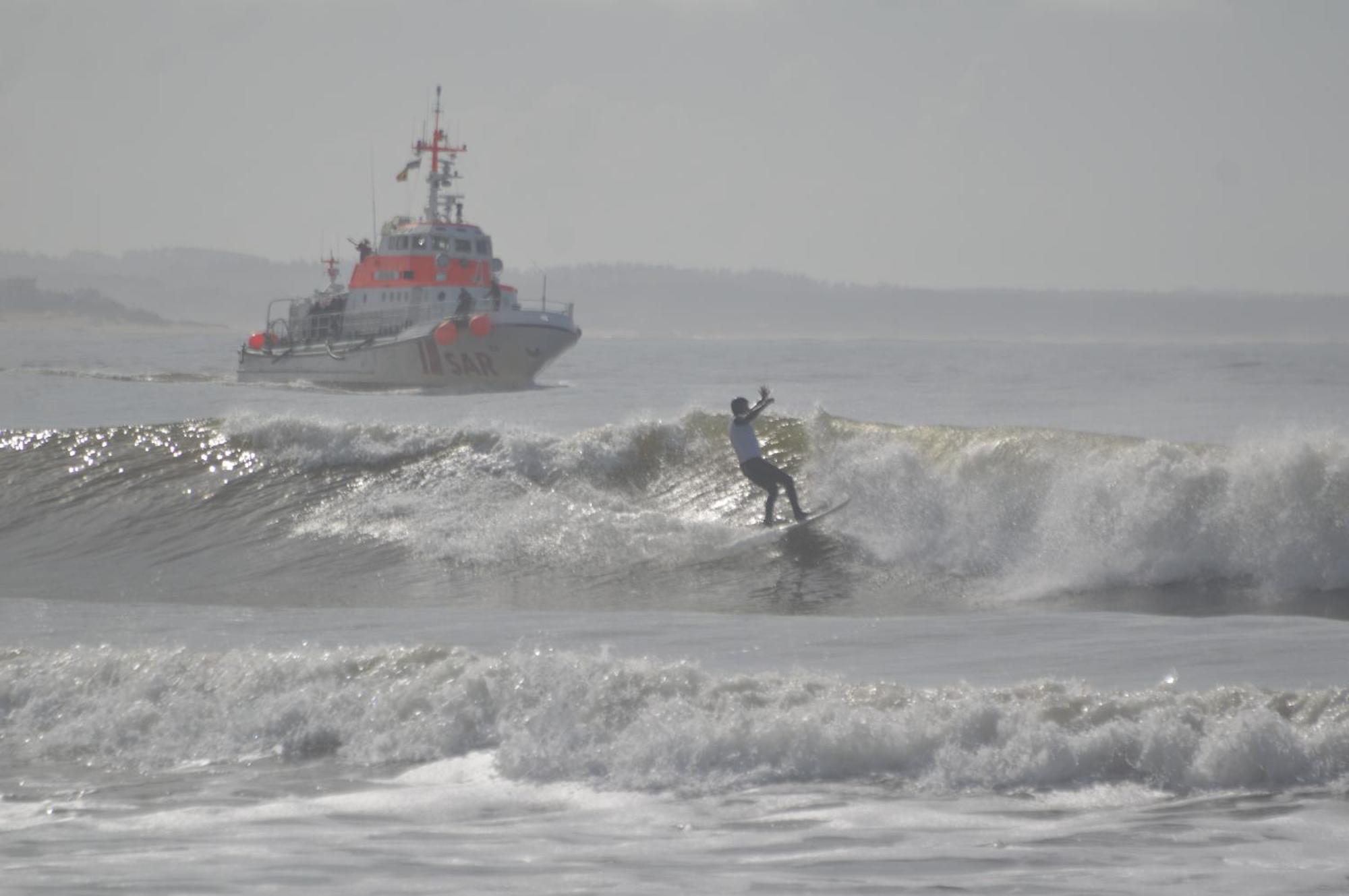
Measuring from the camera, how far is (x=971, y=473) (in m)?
14.1

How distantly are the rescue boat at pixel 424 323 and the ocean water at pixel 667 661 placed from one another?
19.8 m

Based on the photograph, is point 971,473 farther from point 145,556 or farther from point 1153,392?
point 1153,392

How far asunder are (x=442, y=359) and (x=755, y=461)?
88.4 feet

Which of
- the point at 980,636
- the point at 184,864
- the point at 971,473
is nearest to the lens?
the point at 184,864

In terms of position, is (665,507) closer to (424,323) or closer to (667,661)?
(667,661)

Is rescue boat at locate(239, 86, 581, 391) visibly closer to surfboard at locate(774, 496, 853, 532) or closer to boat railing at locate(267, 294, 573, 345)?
boat railing at locate(267, 294, 573, 345)

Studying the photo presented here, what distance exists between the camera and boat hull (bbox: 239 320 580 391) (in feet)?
131

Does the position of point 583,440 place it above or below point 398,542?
above

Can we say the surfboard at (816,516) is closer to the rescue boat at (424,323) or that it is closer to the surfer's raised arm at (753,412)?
the surfer's raised arm at (753,412)

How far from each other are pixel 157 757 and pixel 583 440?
955 centimetres

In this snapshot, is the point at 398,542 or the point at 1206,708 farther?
the point at 398,542

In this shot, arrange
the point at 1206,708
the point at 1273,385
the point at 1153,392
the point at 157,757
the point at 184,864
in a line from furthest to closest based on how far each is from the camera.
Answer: the point at 1273,385
the point at 1153,392
the point at 157,757
the point at 1206,708
the point at 184,864

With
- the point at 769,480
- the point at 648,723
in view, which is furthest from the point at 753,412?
the point at 648,723

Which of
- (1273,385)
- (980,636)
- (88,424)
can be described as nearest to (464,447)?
(980,636)
